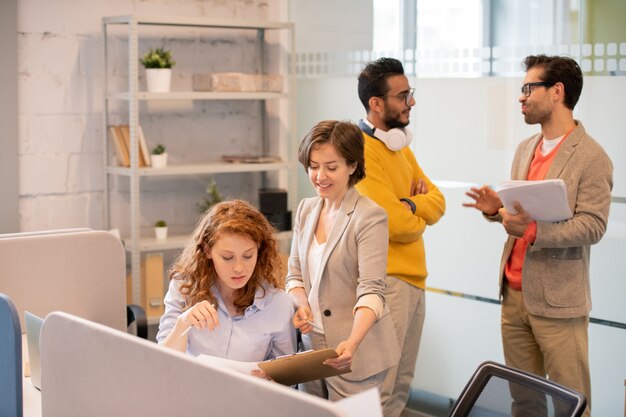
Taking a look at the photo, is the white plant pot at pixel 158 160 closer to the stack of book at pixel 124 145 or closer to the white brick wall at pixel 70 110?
the stack of book at pixel 124 145

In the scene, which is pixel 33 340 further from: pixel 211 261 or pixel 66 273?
pixel 66 273

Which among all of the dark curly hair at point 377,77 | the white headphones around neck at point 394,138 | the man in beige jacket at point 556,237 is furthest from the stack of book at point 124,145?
the man in beige jacket at point 556,237

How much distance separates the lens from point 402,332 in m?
2.98

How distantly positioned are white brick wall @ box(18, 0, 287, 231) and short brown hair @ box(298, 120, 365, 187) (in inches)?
82.3

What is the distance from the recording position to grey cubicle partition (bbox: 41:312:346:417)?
1.26 meters

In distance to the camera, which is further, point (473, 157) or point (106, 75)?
point (106, 75)

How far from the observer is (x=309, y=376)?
1901 millimetres

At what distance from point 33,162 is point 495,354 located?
224cm

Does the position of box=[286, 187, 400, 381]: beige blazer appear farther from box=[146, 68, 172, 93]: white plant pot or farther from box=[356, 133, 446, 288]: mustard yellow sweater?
box=[146, 68, 172, 93]: white plant pot

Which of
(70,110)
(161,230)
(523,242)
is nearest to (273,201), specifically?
(161,230)

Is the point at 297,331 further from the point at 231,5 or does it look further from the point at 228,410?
the point at 231,5

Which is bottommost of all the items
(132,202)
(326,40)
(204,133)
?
(132,202)

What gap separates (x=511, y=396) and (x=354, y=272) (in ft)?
2.01

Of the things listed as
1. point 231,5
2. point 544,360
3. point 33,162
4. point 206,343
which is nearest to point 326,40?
point 231,5
